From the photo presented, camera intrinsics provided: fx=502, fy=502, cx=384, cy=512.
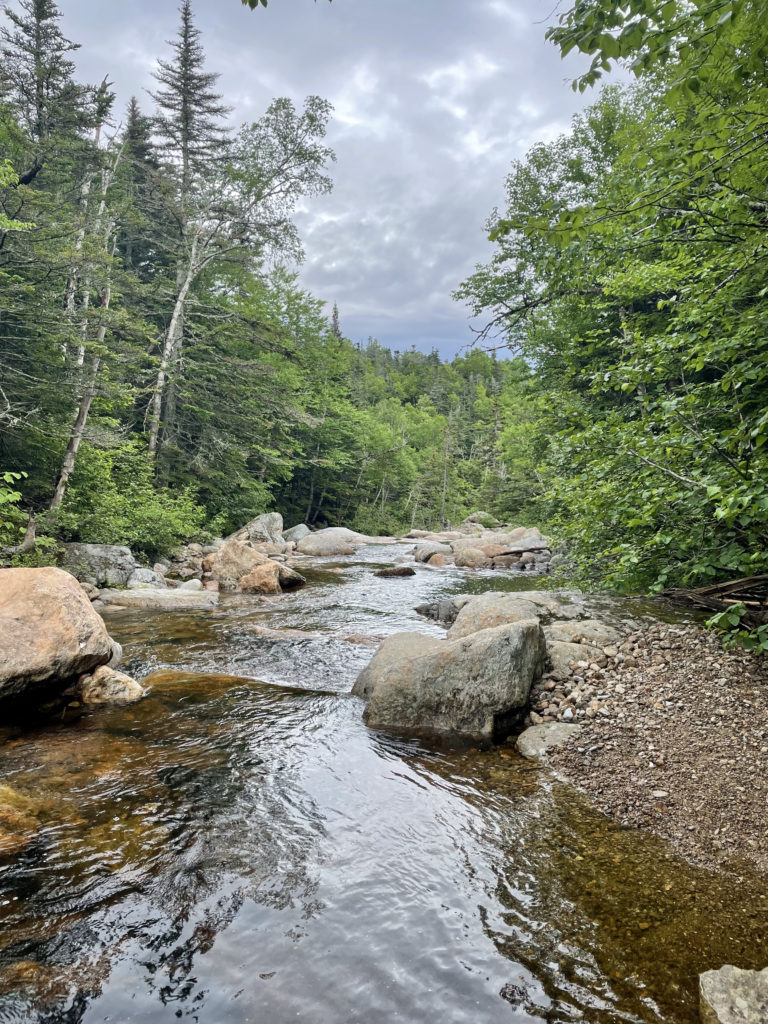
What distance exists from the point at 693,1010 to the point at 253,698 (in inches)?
191

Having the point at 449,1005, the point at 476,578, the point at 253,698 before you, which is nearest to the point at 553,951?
the point at 449,1005

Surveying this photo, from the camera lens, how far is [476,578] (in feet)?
55.4

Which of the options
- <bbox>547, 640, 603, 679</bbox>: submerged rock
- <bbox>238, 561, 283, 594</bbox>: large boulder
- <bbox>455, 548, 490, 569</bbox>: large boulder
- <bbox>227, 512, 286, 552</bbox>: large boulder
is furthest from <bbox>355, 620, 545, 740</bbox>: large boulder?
<bbox>227, 512, 286, 552</bbox>: large boulder

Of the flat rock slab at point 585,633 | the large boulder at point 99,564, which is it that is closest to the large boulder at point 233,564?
the large boulder at point 99,564

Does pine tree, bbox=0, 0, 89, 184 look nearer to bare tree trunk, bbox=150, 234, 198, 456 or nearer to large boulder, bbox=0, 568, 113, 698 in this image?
bare tree trunk, bbox=150, 234, 198, 456

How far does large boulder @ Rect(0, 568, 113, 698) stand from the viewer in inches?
203

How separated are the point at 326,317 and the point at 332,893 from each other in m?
31.1

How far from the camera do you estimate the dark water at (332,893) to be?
2320 millimetres

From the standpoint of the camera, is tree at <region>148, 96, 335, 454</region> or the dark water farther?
tree at <region>148, 96, 335, 454</region>

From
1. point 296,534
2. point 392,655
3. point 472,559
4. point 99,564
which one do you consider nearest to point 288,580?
point 99,564

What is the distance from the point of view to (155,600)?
10.8 meters

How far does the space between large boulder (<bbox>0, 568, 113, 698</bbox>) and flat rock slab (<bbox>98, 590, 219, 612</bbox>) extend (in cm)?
452

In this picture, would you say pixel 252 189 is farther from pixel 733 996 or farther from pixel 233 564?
pixel 733 996

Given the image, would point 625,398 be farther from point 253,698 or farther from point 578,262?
point 253,698
